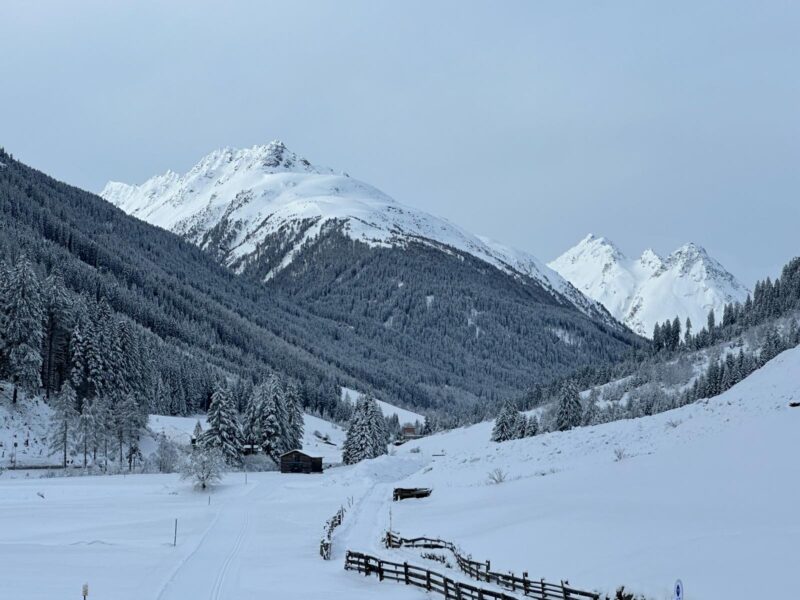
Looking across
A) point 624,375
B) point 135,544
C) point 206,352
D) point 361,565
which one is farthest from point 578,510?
point 206,352

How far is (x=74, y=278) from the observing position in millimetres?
171375

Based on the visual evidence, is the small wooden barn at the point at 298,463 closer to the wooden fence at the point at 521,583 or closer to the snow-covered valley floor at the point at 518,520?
the snow-covered valley floor at the point at 518,520

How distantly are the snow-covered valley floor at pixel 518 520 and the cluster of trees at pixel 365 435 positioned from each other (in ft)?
104

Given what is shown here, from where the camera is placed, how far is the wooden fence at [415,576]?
75.6ft

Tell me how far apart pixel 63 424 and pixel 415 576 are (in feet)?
169

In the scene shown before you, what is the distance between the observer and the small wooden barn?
287 feet

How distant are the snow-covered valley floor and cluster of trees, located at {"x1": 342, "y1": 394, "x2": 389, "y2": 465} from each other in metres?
31.8

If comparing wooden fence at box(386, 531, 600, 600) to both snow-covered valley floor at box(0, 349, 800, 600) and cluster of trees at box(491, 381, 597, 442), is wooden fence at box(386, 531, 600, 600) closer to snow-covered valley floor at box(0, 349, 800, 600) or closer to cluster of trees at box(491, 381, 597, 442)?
snow-covered valley floor at box(0, 349, 800, 600)

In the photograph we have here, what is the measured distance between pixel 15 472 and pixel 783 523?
2346 inches

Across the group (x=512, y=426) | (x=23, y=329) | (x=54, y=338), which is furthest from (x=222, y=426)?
(x=512, y=426)

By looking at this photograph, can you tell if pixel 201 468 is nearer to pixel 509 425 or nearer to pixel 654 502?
pixel 654 502

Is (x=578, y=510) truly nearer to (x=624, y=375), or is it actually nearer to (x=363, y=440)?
(x=363, y=440)

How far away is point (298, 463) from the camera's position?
87.9 meters

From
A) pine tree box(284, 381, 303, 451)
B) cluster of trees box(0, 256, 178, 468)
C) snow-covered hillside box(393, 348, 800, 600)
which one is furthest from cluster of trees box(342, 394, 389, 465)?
snow-covered hillside box(393, 348, 800, 600)
